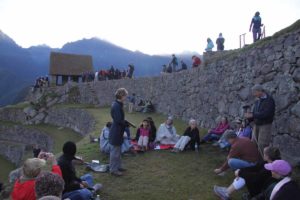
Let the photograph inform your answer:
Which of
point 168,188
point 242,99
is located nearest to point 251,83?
point 242,99

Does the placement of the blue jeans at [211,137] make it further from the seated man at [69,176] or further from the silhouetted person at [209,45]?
the silhouetted person at [209,45]

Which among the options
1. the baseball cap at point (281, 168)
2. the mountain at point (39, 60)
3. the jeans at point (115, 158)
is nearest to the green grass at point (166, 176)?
the jeans at point (115, 158)

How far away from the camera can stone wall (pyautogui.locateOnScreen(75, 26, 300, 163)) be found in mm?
8430

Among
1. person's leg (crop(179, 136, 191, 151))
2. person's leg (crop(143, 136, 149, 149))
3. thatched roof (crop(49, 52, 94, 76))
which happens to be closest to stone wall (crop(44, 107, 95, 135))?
person's leg (crop(143, 136, 149, 149))

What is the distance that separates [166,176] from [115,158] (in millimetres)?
1248

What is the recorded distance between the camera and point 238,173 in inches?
249

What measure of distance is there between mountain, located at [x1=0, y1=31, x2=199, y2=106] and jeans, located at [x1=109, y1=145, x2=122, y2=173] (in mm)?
57089

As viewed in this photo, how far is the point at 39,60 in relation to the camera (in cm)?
9369

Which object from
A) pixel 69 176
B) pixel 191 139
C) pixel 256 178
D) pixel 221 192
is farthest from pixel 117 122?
pixel 191 139

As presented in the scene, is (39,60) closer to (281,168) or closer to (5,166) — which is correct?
(5,166)

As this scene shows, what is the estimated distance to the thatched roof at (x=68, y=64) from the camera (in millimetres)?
49188

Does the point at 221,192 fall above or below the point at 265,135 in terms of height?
below

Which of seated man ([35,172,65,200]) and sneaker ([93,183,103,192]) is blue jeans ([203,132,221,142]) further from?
seated man ([35,172,65,200])

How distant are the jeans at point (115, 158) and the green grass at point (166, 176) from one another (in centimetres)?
21
